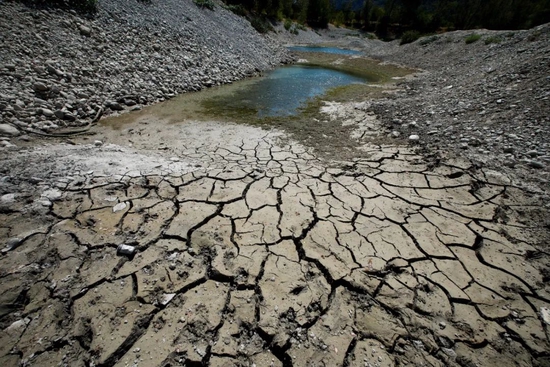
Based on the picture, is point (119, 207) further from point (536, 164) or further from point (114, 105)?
point (536, 164)

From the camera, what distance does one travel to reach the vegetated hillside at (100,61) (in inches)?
155

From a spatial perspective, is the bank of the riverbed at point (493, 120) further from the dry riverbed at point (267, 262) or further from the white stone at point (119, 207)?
the white stone at point (119, 207)

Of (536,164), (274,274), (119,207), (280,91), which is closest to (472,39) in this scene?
(280,91)

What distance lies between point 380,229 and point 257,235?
1.19 meters

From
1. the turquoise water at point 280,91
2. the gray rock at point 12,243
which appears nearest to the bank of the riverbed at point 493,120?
the turquoise water at point 280,91

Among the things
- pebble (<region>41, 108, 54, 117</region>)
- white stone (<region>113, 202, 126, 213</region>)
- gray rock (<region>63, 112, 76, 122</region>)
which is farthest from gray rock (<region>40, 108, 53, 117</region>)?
white stone (<region>113, 202, 126, 213</region>)

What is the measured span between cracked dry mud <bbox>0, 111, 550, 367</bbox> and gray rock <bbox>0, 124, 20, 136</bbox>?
5.60ft

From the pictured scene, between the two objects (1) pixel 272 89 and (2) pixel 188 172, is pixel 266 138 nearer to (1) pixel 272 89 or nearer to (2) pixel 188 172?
(2) pixel 188 172

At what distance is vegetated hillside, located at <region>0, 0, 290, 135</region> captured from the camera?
3.94 m

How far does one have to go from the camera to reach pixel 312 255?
1.95 meters

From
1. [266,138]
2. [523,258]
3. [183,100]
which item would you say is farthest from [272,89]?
[523,258]

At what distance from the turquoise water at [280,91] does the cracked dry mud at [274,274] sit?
11.0 feet

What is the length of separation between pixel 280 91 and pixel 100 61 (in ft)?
15.4

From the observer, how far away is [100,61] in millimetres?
5418
